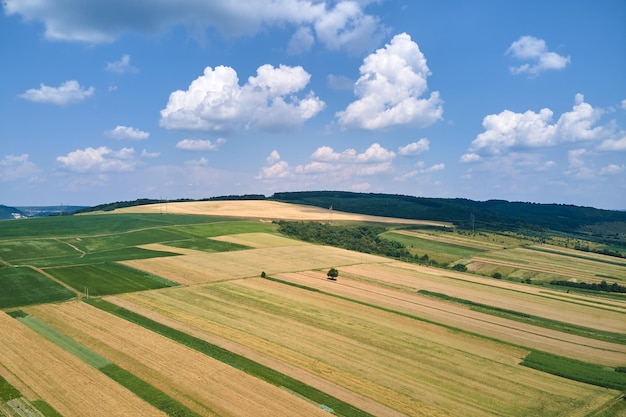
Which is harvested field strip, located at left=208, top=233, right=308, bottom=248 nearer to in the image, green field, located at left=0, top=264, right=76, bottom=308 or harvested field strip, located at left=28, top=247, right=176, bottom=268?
harvested field strip, located at left=28, top=247, right=176, bottom=268

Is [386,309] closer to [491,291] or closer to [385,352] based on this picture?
[385,352]

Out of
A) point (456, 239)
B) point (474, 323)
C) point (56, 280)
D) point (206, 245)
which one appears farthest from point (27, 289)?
point (456, 239)

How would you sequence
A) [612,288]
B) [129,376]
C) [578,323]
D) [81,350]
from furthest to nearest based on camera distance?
[612,288] → [578,323] → [81,350] → [129,376]

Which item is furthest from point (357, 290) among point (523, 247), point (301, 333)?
point (523, 247)

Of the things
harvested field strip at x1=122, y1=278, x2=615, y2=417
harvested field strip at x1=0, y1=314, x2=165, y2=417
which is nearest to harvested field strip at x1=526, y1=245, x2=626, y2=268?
Answer: harvested field strip at x1=122, y1=278, x2=615, y2=417

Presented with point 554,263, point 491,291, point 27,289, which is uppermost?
point 27,289

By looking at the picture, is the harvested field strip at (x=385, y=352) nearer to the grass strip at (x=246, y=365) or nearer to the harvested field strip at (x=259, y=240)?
the grass strip at (x=246, y=365)

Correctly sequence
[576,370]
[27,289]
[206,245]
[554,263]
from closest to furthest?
[576,370]
[27,289]
[554,263]
[206,245]

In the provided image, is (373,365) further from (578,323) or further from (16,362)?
(578,323)
